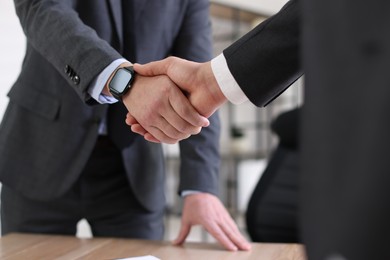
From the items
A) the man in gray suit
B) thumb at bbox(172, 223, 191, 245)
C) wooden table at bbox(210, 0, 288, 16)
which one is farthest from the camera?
wooden table at bbox(210, 0, 288, 16)

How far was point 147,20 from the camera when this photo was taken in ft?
4.18

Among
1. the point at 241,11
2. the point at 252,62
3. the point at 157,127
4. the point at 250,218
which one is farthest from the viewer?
the point at 241,11

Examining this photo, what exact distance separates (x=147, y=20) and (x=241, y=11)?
11.2ft

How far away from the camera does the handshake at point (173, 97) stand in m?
0.97

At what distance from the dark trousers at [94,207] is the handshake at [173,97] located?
313 millimetres

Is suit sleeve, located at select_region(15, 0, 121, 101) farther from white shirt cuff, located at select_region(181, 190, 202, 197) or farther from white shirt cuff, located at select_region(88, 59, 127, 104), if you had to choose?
white shirt cuff, located at select_region(181, 190, 202, 197)

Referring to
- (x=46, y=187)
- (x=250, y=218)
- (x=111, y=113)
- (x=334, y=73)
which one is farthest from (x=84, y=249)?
(x=250, y=218)

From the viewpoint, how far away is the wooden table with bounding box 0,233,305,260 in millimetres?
978

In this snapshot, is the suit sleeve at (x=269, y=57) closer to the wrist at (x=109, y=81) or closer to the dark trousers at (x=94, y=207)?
the wrist at (x=109, y=81)

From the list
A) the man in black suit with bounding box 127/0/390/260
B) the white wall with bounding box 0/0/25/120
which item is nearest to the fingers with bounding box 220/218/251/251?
the man in black suit with bounding box 127/0/390/260

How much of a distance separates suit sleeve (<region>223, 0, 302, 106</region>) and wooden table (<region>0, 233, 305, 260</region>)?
0.33m

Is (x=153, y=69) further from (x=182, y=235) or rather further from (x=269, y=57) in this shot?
(x=182, y=235)

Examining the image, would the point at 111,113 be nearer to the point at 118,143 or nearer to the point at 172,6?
the point at 118,143

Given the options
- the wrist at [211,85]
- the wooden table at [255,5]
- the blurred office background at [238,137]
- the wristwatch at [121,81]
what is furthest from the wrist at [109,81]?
the wooden table at [255,5]
